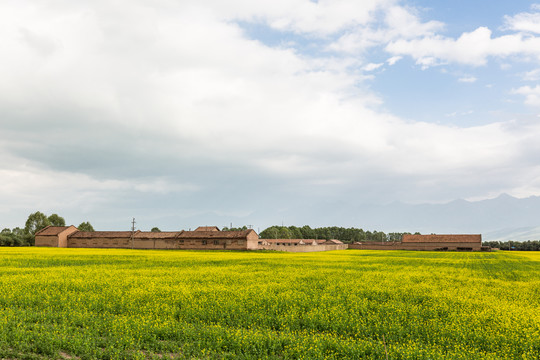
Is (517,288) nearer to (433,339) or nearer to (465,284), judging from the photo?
(465,284)

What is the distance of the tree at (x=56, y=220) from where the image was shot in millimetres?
149750

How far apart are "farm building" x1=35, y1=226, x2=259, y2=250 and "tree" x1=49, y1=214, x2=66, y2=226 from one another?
4521 centimetres

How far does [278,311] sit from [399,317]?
5.07m

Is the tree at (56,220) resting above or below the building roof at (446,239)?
above

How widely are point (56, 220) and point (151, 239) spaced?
244 ft

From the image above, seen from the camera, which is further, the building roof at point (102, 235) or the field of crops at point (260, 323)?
the building roof at point (102, 235)

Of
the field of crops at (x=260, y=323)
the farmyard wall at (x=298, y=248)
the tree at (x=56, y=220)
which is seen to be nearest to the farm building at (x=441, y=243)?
the farmyard wall at (x=298, y=248)

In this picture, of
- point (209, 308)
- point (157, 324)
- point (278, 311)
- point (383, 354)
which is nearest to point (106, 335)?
point (157, 324)

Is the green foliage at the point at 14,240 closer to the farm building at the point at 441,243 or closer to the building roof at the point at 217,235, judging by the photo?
the building roof at the point at 217,235

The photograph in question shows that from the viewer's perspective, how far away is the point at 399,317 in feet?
49.7

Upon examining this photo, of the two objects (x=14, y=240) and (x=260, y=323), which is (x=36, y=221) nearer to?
(x=14, y=240)

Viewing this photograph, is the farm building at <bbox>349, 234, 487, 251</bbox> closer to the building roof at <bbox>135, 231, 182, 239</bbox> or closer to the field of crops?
the building roof at <bbox>135, 231, 182, 239</bbox>

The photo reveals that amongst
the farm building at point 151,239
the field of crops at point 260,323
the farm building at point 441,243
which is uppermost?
the field of crops at point 260,323

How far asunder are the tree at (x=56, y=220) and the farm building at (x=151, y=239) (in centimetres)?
4521
